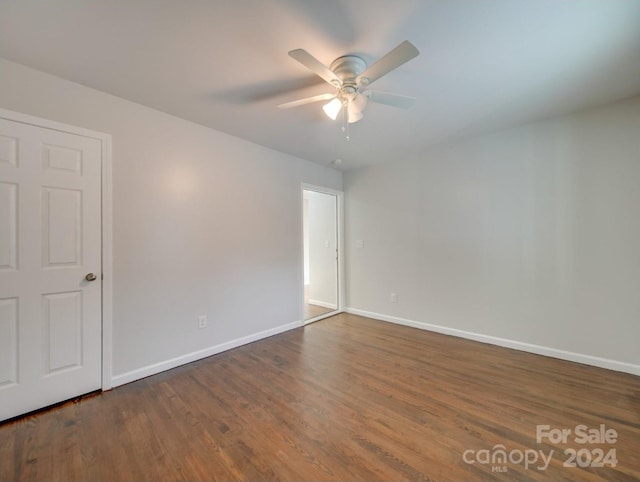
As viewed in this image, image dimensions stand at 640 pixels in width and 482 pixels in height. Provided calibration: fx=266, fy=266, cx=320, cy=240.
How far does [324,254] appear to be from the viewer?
4.84 meters

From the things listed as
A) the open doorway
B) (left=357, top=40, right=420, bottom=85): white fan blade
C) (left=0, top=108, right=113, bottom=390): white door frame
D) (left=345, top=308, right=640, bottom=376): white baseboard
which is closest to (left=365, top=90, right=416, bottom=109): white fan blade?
(left=357, top=40, right=420, bottom=85): white fan blade

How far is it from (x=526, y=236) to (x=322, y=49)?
2.77 m

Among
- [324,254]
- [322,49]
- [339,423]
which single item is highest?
[322,49]

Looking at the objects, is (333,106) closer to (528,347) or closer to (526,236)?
(526,236)

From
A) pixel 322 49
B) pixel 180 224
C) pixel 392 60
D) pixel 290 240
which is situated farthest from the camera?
pixel 290 240

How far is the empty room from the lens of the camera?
59.0 inches

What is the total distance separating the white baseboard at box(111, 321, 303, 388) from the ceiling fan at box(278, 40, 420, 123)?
101 inches

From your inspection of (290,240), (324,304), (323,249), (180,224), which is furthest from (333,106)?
(324,304)

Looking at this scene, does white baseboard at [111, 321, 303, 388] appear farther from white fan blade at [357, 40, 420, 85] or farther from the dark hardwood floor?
white fan blade at [357, 40, 420, 85]

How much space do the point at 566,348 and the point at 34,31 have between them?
489 centimetres

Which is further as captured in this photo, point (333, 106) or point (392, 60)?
point (333, 106)

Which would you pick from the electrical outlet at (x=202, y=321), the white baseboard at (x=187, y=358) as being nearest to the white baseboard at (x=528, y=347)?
the white baseboard at (x=187, y=358)

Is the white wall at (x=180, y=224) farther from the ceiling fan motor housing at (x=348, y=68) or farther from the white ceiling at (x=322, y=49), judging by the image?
the ceiling fan motor housing at (x=348, y=68)

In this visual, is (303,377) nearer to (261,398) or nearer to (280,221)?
(261,398)
